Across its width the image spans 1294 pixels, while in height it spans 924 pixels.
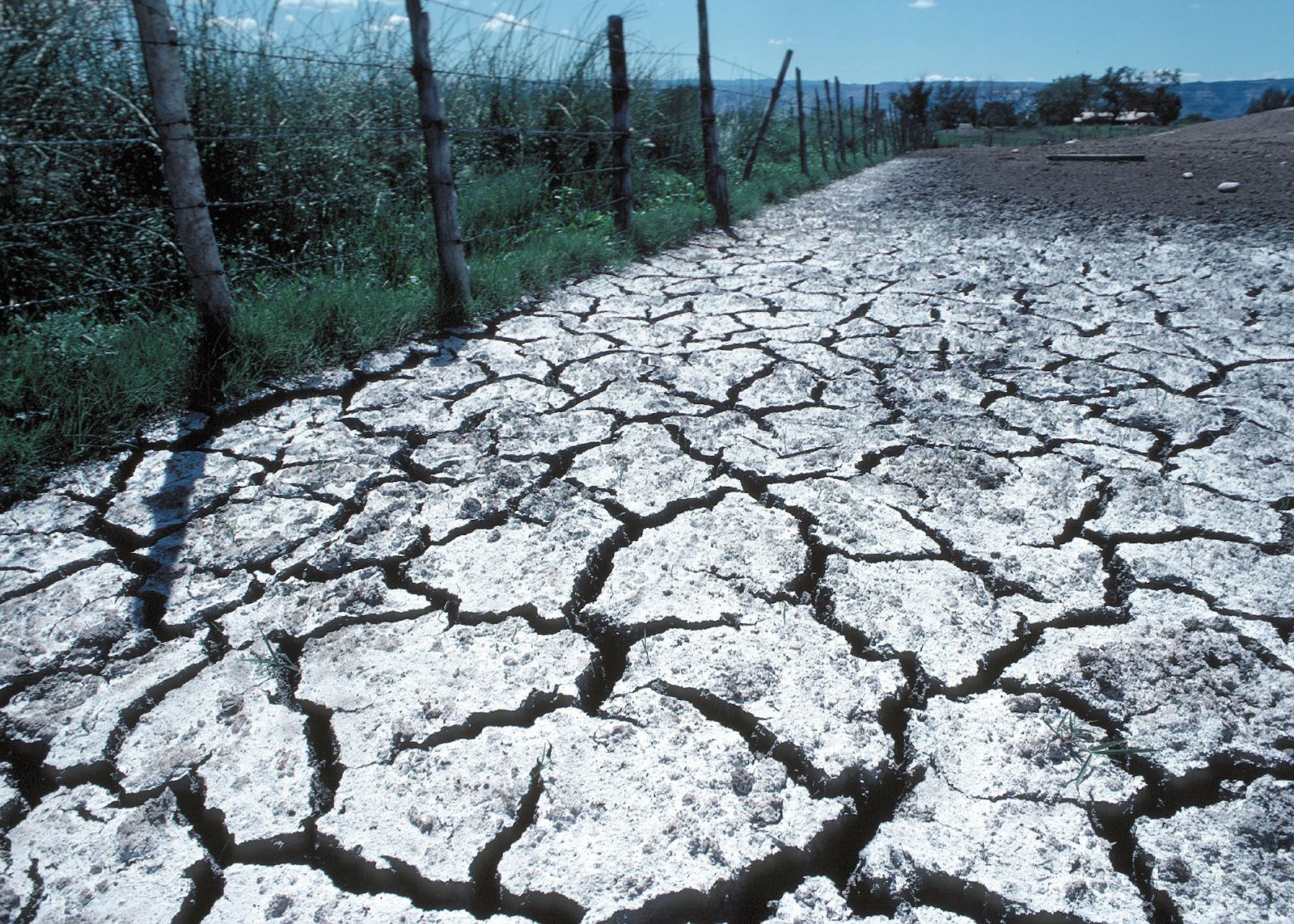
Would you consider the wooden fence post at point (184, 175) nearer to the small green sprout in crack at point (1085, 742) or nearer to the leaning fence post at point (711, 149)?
the small green sprout in crack at point (1085, 742)

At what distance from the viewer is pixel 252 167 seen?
333 cm

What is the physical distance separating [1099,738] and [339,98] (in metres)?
4.12

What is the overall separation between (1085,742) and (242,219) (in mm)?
3613

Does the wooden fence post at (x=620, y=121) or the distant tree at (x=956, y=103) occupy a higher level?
the distant tree at (x=956, y=103)

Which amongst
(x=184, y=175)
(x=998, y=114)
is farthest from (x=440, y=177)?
(x=998, y=114)

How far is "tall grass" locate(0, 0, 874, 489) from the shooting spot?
2191mm

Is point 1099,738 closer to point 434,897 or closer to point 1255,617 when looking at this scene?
point 1255,617

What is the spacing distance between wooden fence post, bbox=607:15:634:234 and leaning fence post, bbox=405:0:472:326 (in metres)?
1.50

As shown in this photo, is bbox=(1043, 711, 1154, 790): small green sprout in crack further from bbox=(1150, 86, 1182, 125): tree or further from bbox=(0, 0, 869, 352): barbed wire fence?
bbox=(1150, 86, 1182, 125): tree

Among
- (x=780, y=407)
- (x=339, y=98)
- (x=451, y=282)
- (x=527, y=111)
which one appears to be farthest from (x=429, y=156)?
(x=527, y=111)

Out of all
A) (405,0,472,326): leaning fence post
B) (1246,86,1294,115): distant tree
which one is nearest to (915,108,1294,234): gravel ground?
(405,0,472,326): leaning fence post

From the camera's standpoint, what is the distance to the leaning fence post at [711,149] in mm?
5102

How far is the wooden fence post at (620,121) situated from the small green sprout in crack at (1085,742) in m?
3.72

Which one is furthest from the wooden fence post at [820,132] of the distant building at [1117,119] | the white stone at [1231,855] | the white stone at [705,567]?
the distant building at [1117,119]
